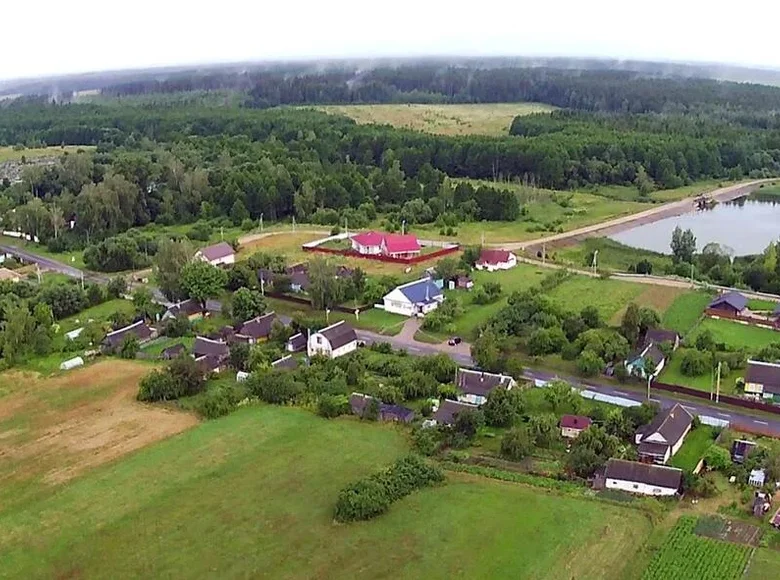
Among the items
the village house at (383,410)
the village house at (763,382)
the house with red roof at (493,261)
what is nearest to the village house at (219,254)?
the house with red roof at (493,261)

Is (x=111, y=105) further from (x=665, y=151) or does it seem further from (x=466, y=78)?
(x=665, y=151)

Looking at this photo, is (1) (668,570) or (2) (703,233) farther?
(2) (703,233)

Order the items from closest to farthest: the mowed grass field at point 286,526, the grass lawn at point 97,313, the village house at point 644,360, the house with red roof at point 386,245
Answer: the mowed grass field at point 286,526
the village house at point 644,360
the grass lawn at point 97,313
the house with red roof at point 386,245

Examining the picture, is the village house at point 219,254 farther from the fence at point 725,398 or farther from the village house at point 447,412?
the fence at point 725,398

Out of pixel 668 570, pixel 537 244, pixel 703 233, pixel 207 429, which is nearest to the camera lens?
pixel 668 570

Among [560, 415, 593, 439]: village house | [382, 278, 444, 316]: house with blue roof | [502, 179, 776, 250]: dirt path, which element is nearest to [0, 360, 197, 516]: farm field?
[382, 278, 444, 316]: house with blue roof

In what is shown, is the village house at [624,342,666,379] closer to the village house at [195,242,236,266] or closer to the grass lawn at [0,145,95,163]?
the village house at [195,242,236,266]

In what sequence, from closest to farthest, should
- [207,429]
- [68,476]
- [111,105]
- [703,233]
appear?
1. [68,476]
2. [207,429]
3. [703,233]
4. [111,105]

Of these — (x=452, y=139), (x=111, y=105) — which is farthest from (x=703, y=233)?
(x=111, y=105)

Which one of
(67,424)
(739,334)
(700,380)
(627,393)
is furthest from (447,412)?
(739,334)
